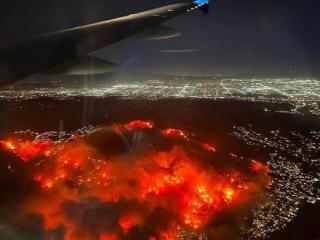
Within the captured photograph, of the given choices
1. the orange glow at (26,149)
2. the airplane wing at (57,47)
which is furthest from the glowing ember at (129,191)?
the airplane wing at (57,47)

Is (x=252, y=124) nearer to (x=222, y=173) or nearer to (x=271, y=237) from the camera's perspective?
(x=222, y=173)

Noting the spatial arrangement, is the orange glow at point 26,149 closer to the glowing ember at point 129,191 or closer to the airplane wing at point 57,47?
the glowing ember at point 129,191

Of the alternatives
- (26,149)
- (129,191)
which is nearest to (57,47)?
(129,191)

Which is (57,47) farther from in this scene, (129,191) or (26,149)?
(26,149)

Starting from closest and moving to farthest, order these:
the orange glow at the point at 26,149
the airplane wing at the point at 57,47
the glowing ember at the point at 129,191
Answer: the airplane wing at the point at 57,47 < the glowing ember at the point at 129,191 < the orange glow at the point at 26,149

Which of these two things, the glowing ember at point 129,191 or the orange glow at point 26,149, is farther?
the orange glow at point 26,149

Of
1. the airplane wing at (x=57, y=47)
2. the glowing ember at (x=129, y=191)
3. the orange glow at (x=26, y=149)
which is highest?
the airplane wing at (x=57, y=47)

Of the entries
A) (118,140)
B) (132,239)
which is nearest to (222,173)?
(132,239)

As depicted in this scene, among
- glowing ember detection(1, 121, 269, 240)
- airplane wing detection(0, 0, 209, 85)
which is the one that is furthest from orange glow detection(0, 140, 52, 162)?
airplane wing detection(0, 0, 209, 85)
